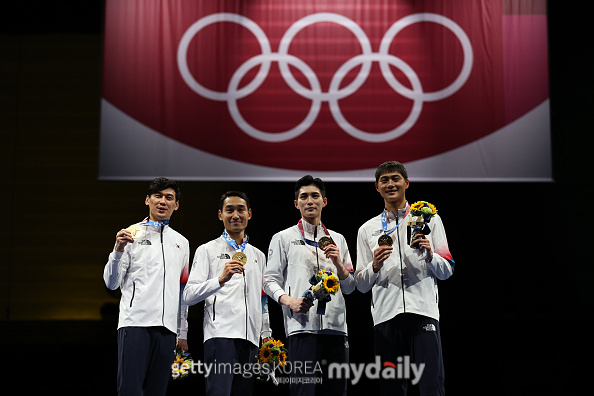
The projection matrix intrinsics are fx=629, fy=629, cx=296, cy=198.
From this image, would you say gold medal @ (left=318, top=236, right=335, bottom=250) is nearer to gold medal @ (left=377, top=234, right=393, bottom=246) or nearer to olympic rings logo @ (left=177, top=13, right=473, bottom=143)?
gold medal @ (left=377, top=234, right=393, bottom=246)

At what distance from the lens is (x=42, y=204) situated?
253 inches

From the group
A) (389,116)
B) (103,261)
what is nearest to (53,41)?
(103,261)

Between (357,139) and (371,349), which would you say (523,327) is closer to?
(371,349)

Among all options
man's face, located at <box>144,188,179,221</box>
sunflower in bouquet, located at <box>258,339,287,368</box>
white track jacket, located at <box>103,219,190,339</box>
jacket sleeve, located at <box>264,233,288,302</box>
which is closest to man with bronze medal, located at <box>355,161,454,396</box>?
jacket sleeve, located at <box>264,233,288,302</box>

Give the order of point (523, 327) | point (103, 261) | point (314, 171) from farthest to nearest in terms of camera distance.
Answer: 1. point (103, 261)
2. point (523, 327)
3. point (314, 171)

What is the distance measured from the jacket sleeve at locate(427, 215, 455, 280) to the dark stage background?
216cm

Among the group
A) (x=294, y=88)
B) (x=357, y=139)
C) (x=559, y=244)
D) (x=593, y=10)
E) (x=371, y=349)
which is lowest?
(x=371, y=349)

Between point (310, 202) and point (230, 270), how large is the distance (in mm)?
706

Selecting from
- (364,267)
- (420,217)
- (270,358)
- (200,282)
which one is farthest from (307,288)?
(420,217)

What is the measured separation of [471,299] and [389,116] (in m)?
2.01

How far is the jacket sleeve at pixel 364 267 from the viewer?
12.9ft

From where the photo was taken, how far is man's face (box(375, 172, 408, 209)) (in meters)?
4.13

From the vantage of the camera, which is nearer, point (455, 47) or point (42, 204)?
point (455, 47)

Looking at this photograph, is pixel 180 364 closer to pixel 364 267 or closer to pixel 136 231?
pixel 136 231
